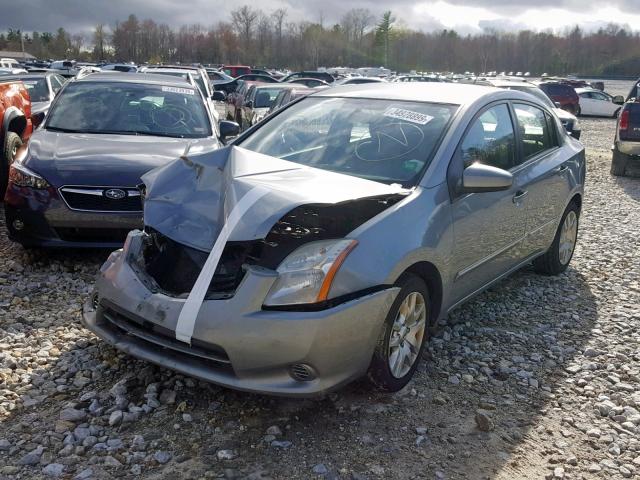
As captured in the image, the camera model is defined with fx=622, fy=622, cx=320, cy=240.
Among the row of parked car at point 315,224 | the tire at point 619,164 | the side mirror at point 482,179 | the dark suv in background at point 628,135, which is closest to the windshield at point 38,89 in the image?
the row of parked car at point 315,224

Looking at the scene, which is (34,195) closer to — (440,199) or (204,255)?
(204,255)

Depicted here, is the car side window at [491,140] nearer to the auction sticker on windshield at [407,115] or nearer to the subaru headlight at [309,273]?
the auction sticker on windshield at [407,115]

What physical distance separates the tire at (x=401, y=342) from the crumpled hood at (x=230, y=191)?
1.80ft

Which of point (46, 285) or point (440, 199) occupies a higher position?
point (440, 199)

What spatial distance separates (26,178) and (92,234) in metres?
0.70

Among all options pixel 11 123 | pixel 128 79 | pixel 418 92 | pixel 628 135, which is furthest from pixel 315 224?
pixel 628 135

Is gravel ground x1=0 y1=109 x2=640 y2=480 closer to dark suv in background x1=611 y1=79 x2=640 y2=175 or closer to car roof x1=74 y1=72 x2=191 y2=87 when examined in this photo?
car roof x1=74 y1=72 x2=191 y2=87

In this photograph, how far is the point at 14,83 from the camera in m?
8.66

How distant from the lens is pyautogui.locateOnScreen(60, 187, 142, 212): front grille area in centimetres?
509

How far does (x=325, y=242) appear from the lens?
311cm

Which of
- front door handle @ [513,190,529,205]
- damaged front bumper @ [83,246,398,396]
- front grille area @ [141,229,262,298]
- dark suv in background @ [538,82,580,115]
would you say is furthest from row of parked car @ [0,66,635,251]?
dark suv in background @ [538,82,580,115]

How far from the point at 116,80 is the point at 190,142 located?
5.13 feet

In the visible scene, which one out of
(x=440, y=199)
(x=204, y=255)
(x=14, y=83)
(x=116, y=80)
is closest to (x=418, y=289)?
(x=440, y=199)

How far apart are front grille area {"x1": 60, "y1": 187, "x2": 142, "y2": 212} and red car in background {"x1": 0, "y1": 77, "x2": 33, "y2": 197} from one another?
2.87 m
